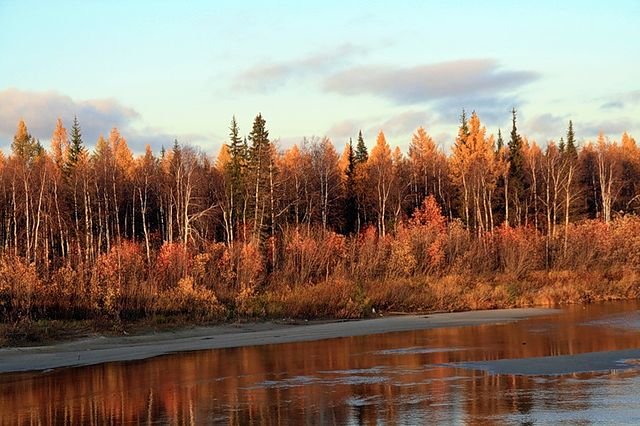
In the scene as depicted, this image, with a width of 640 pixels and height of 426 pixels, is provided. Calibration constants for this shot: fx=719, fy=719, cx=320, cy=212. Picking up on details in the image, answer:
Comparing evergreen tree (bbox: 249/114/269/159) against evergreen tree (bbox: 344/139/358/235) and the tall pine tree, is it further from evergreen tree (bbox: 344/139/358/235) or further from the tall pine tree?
the tall pine tree

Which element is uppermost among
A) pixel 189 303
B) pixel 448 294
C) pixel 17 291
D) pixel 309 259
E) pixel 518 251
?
pixel 309 259

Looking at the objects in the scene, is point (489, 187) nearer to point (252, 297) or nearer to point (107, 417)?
point (252, 297)

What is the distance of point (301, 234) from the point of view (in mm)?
58406

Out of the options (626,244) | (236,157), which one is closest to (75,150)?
(236,157)

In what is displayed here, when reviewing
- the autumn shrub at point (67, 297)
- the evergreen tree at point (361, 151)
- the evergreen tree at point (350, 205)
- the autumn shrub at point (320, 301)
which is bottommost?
the autumn shrub at point (320, 301)

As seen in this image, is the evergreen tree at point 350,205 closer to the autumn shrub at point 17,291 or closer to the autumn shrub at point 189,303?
the autumn shrub at point 189,303

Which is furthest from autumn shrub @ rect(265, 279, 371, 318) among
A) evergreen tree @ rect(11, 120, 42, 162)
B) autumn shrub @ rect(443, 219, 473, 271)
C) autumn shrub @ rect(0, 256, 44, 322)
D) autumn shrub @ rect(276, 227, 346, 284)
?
evergreen tree @ rect(11, 120, 42, 162)

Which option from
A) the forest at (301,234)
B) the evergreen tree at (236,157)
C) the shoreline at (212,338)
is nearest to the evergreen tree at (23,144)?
the forest at (301,234)

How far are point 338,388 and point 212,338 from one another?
17.5 metres

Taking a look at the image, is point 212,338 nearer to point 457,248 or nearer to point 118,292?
point 118,292

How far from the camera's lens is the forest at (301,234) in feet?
141

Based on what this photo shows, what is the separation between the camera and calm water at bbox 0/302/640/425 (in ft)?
51.8

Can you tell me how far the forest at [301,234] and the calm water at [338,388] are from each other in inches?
514

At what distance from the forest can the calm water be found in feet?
42.8
